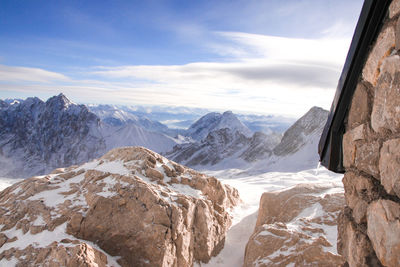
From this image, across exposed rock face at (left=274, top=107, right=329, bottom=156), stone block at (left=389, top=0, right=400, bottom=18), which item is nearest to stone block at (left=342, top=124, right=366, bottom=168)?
stone block at (left=389, top=0, right=400, bottom=18)

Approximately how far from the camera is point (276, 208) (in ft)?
45.7

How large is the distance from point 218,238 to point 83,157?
590 ft

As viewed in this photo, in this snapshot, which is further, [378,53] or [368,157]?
[368,157]

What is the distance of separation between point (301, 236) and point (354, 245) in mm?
7766

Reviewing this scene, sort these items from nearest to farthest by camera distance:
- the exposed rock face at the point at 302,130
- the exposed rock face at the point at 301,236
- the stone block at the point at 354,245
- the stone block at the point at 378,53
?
1. the stone block at the point at 378,53
2. the stone block at the point at 354,245
3. the exposed rock face at the point at 301,236
4. the exposed rock face at the point at 302,130

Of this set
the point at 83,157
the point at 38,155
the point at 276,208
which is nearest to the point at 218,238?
the point at 276,208

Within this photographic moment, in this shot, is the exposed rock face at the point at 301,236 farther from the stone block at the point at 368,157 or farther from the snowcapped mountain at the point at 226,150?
the snowcapped mountain at the point at 226,150

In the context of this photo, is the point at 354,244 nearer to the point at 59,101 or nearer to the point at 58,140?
the point at 58,140

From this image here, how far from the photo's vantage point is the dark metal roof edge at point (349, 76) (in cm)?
213

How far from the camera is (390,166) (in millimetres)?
1941

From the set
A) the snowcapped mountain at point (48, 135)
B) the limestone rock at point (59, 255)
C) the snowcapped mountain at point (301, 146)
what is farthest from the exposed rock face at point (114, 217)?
the snowcapped mountain at point (48, 135)

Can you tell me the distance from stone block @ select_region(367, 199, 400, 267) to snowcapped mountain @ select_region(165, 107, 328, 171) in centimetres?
6159

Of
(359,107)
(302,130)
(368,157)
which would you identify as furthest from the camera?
(302,130)

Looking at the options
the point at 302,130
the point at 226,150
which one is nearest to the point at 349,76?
the point at 302,130
